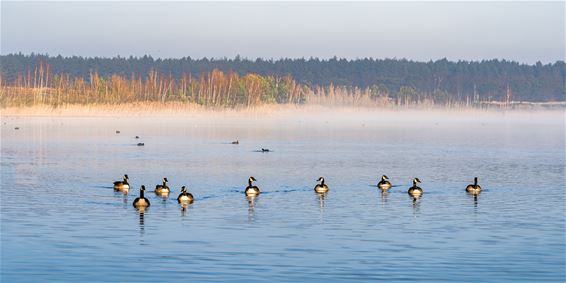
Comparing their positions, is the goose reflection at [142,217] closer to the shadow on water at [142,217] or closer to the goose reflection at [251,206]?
the shadow on water at [142,217]

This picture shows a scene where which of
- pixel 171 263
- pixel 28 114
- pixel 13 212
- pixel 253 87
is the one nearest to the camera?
pixel 171 263

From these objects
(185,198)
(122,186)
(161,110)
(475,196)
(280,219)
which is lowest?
(280,219)

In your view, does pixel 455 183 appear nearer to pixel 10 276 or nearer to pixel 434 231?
pixel 434 231

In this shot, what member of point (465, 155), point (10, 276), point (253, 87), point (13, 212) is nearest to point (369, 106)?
point (253, 87)

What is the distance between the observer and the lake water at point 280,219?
18312 millimetres

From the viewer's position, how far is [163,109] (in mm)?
100125

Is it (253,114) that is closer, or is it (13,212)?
(13,212)

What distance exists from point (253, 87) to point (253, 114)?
33.3 feet

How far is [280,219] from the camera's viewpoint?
979 inches

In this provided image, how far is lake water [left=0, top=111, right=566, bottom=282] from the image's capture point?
721 inches

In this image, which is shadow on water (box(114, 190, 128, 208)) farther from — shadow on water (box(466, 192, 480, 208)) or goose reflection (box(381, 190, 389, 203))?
shadow on water (box(466, 192, 480, 208))

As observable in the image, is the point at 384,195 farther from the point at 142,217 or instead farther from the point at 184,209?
the point at 142,217

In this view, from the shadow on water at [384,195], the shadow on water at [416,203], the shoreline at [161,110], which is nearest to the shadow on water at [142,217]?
the shadow on water at [416,203]

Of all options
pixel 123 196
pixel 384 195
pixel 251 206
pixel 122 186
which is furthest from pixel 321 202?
pixel 122 186
